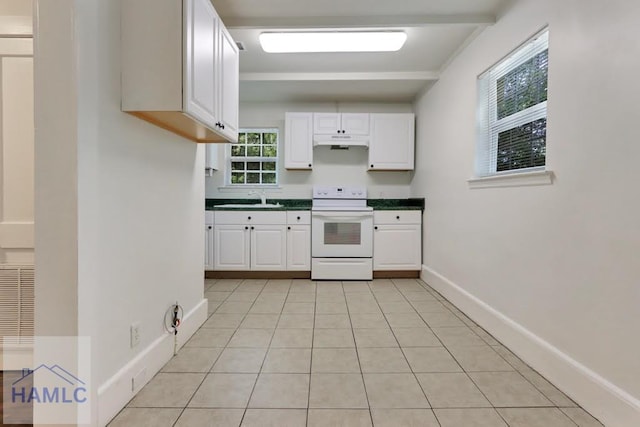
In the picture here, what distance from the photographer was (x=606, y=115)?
58.3 inches

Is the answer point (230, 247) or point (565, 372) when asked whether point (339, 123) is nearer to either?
point (230, 247)

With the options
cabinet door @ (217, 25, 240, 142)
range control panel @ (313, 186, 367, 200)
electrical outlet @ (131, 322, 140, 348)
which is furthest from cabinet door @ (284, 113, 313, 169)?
electrical outlet @ (131, 322, 140, 348)

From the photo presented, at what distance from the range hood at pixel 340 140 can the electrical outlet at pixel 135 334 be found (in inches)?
126

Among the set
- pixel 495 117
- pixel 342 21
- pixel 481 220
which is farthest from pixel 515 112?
pixel 342 21

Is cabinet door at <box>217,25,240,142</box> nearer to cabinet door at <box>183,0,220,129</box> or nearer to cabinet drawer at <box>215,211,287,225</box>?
cabinet door at <box>183,0,220,129</box>

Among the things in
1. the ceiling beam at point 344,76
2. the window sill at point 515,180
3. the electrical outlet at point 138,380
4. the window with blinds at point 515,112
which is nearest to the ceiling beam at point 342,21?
the window with blinds at point 515,112

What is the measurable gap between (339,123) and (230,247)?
2.13 meters

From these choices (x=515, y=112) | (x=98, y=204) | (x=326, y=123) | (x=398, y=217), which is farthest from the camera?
(x=326, y=123)

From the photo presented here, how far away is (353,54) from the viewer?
10.4 ft

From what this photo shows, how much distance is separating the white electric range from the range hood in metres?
0.93

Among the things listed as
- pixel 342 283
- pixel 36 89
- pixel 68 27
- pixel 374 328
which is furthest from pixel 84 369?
pixel 342 283

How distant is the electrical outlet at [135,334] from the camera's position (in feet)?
5.29

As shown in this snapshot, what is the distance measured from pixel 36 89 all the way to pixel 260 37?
6.49 feet

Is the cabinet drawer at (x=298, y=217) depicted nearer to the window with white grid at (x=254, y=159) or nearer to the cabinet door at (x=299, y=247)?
the cabinet door at (x=299, y=247)
